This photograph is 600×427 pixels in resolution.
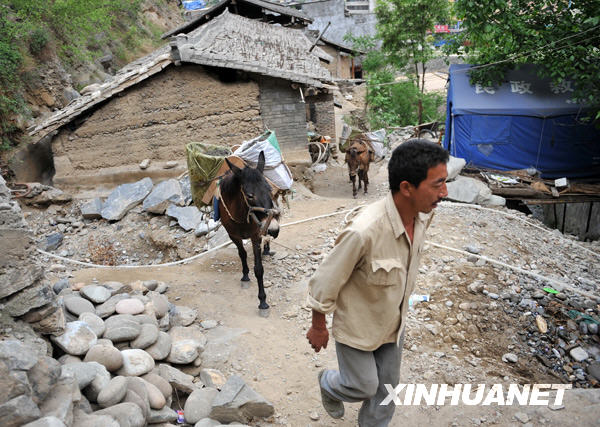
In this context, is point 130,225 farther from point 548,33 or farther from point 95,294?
point 548,33

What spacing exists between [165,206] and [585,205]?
433 inches

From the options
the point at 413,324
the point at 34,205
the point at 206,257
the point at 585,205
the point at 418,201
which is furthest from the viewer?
the point at 585,205

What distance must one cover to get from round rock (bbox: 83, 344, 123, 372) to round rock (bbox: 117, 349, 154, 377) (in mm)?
69

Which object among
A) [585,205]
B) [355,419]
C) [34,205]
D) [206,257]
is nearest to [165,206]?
[206,257]

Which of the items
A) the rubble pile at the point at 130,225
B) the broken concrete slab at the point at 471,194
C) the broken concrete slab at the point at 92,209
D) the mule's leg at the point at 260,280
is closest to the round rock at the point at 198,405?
the mule's leg at the point at 260,280

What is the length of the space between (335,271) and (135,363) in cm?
211

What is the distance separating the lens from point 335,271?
211 cm

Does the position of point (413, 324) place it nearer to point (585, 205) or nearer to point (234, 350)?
point (234, 350)

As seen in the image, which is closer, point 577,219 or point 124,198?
point 124,198

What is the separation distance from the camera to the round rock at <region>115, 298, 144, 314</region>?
392 cm

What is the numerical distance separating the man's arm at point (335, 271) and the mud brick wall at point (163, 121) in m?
7.74

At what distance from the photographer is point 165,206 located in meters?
8.47

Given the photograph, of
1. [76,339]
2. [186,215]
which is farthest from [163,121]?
[76,339]

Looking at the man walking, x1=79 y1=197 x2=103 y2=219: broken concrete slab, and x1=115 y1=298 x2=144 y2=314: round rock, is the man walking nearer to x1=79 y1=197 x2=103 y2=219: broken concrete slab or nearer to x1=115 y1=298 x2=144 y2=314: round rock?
x1=115 y1=298 x2=144 y2=314: round rock
